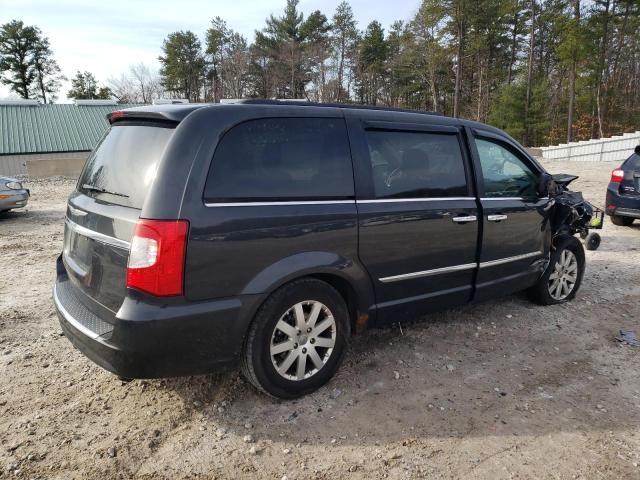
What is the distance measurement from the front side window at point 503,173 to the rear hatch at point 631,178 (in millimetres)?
5072

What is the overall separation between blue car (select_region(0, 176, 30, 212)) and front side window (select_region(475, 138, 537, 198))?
9939mm

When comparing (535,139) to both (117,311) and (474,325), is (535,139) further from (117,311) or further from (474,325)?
(117,311)

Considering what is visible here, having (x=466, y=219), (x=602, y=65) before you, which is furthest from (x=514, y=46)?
(x=466, y=219)

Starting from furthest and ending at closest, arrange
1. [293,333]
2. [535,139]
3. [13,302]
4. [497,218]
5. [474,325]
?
[535,139], [13,302], [474,325], [497,218], [293,333]

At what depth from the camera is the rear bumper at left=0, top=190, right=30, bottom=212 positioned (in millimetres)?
9867

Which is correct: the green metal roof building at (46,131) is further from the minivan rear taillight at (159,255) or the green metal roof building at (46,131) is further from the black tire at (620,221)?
the minivan rear taillight at (159,255)

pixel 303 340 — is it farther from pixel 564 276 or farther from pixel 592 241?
pixel 592 241

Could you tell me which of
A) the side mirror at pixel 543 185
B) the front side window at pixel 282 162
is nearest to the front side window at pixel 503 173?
the side mirror at pixel 543 185

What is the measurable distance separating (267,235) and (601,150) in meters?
30.5

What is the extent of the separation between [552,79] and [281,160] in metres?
49.0

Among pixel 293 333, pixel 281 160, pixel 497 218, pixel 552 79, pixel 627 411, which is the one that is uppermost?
pixel 552 79

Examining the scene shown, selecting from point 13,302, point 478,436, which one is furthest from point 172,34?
point 478,436

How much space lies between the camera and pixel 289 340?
292 centimetres

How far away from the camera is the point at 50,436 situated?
8.89ft
